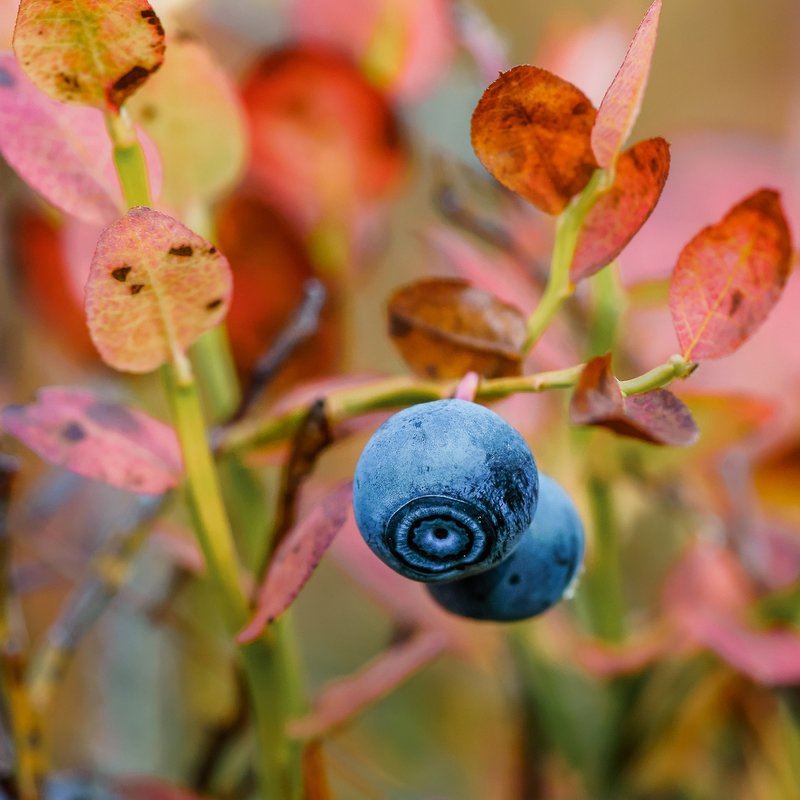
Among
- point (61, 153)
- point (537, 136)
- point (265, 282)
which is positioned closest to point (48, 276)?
point (265, 282)

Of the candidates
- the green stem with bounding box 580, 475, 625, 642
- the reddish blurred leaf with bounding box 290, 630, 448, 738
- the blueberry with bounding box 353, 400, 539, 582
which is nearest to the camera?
the blueberry with bounding box 353, 400, 539, 582

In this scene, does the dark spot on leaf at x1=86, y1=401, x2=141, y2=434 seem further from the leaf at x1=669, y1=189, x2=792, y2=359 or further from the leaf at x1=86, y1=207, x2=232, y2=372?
the leaf at x1=669, y1=189, x2=792, y2=359

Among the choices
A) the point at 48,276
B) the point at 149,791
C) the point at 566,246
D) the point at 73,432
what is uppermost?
the point at 566,246

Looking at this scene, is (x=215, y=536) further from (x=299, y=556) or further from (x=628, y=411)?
(x=628, y=411)

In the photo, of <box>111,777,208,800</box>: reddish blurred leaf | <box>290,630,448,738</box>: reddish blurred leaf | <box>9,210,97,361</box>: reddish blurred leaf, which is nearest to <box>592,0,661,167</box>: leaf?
<box>290,630,448,738</box>: reddish blurred leaf

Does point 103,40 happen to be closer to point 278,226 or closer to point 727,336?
point 727,336

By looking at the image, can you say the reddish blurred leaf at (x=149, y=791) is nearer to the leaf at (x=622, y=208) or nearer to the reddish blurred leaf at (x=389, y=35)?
the leaf at (x=622, y=208)
